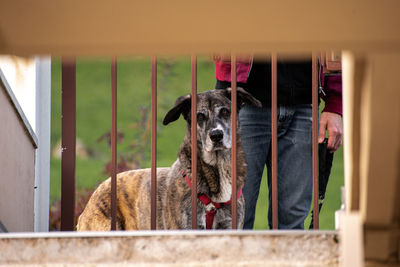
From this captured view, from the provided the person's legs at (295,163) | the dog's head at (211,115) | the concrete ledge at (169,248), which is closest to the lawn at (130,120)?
the dog's head at (211,115)

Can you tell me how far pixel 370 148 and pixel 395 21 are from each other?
1.36ft

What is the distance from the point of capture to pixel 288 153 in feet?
9.41

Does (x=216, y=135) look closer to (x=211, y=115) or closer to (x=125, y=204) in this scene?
(x=211, y=115)

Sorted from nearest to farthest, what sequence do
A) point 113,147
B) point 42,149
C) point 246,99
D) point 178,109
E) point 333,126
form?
point 113,147 < point 333,126 < point 246,99 < point 178,109 < point 42,149

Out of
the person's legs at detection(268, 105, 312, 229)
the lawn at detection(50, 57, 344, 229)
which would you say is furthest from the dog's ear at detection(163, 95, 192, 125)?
the lawn at detection(50, 57, 344, 229)

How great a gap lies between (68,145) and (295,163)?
4.05 ft

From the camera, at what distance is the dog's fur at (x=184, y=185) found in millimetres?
3279

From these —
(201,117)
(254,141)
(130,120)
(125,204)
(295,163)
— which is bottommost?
(125,204)

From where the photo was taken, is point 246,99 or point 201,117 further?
point 201,117

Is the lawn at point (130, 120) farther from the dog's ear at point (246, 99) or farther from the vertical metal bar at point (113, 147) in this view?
the vertical metal bar at point (113, 147)

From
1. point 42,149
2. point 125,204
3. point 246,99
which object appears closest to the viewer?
point 246,99

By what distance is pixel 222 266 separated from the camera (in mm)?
1733

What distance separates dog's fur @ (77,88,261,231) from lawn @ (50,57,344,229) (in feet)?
→ 5.93

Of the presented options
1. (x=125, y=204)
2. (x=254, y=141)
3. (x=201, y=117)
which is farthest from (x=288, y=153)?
(x=125, y=204)
